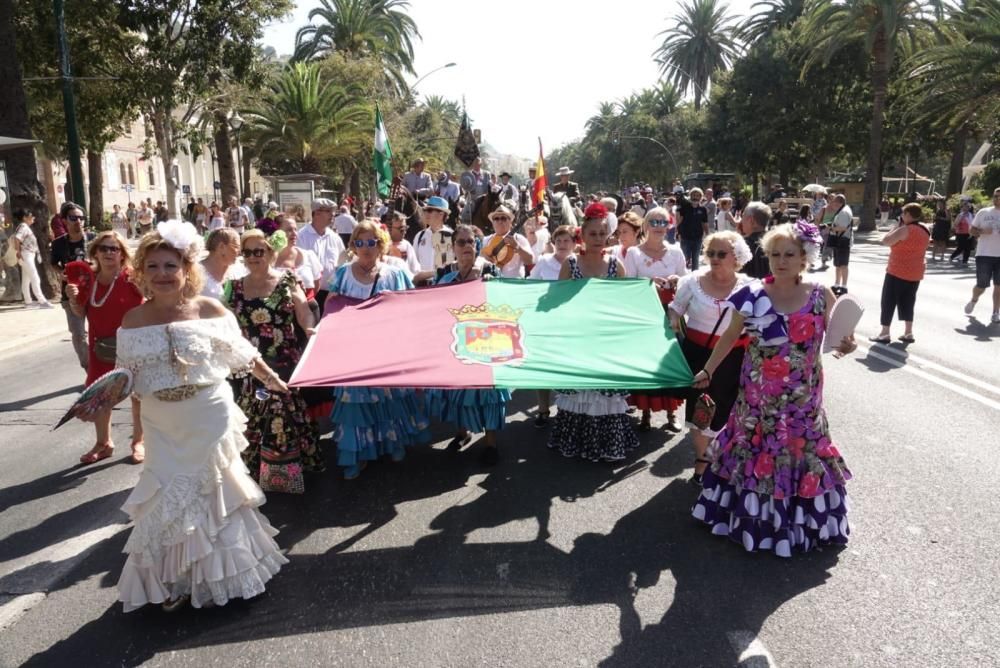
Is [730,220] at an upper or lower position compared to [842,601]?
upper

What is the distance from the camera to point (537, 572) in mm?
4180

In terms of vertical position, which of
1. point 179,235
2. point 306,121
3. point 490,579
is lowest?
point 490,579

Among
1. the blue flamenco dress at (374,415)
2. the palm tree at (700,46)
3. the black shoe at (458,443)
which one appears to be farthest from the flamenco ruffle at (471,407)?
the palm tree at (700,46)

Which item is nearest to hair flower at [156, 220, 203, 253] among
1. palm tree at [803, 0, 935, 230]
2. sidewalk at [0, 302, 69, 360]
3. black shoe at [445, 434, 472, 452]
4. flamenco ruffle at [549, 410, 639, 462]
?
black shoe at [445, 434, 472, 452]

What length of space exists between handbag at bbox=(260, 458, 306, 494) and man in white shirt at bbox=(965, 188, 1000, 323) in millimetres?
10265

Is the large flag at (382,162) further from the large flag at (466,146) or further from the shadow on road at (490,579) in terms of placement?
the shadow on road at (490,579)

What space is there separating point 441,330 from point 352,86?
3595 cm

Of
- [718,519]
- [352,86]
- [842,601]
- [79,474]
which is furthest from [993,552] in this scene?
[352,86]

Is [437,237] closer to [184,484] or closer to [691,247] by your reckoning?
[184,484]

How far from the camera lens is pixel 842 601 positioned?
3.82m

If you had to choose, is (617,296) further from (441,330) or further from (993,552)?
(993,552)

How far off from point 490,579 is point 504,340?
161cm

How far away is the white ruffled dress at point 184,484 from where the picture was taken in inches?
144

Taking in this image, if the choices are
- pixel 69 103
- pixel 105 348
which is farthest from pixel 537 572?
pixel 69 103
